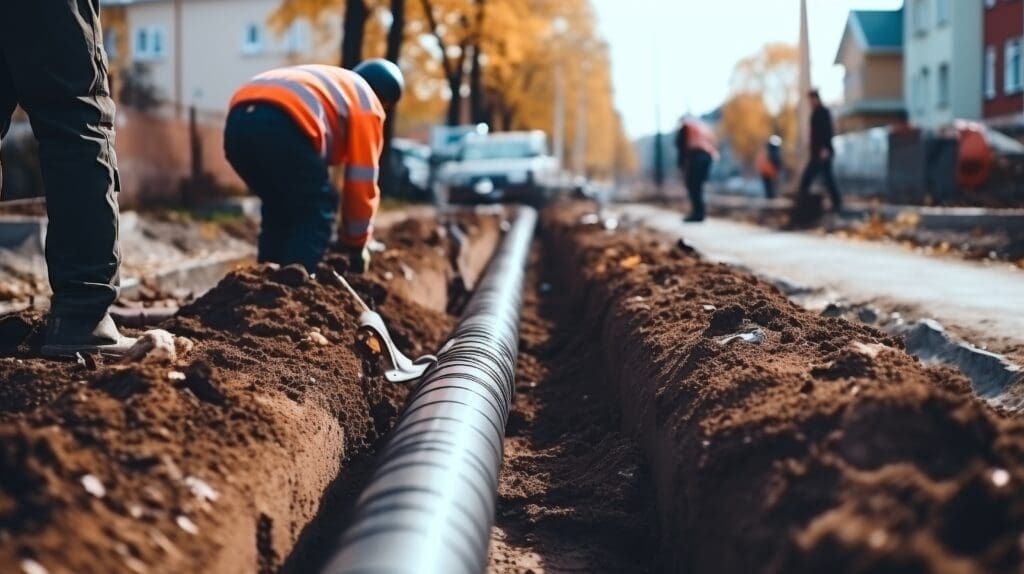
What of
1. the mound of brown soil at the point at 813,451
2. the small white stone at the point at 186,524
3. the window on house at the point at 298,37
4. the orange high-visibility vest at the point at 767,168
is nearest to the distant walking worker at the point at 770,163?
the orange high-visibility vest at the point at 767,168

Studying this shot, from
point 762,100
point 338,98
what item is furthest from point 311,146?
point 762,100

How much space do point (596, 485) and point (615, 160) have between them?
3488 inches

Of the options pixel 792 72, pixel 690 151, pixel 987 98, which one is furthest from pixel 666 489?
pixel 792 72

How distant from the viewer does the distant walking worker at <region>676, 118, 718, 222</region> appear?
15.4 meters

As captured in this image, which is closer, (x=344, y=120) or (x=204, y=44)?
(x=344, y=120)

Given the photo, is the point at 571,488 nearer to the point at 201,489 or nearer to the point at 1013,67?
the point at 201,489

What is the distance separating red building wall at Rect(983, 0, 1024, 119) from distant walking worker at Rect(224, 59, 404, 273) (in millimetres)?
28546

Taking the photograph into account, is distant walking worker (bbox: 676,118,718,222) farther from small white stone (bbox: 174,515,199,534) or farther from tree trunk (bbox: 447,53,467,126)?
tree trunk (bbox: 447,53,467,126)

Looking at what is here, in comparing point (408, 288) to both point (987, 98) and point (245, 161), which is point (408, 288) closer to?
point (245, 161)

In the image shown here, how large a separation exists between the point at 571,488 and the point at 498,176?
633 inches

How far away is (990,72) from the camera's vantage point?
3288 centimetres

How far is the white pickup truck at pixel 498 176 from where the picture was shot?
63.4 ft

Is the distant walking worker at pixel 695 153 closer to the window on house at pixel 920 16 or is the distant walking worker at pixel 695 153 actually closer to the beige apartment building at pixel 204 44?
the beige apartment building at pixel 204 44

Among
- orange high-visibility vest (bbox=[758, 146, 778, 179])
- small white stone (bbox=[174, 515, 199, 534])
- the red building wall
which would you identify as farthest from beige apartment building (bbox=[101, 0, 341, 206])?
small white stone (bbox=[174, 515, 199, 534])
